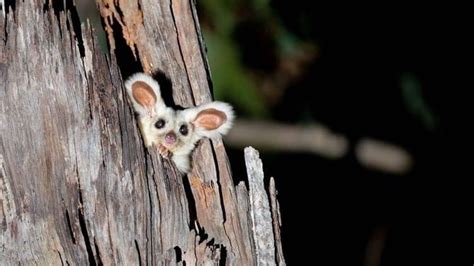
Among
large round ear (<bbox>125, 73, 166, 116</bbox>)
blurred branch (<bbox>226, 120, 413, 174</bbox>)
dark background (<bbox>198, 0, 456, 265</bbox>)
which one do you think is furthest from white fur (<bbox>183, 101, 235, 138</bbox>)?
blurred branch (<bbox>226, 120, 413, 174</bbox>)

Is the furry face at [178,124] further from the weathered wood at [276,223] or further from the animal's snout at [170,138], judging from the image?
the weathered wood at [276,223]

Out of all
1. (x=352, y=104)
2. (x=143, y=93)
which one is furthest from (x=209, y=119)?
(x=352, y=104)

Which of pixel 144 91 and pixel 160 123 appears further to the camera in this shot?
pixel 160 123

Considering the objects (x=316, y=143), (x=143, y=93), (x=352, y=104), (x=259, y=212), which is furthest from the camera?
(x=352, y=104)

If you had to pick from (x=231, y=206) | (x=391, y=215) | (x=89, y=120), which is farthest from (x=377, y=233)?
(x=89, y=120)

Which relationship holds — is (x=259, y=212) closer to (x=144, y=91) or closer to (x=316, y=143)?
(x=144, y=91)

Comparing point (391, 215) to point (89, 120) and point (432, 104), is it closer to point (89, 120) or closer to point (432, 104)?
point (432, 104)
